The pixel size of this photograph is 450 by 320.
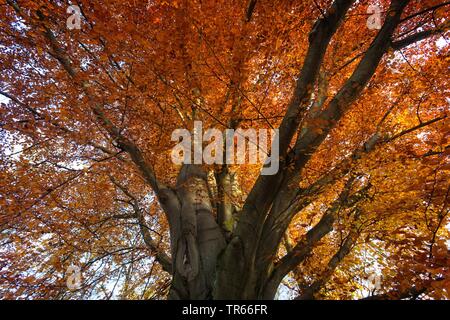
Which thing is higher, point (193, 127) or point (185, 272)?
point (193, 127)

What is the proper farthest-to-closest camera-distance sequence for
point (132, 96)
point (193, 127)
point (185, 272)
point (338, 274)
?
point (338, 274)
point (132, 96)
point (193, 127)
point (185, 272)

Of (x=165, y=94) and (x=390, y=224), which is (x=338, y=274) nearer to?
(x=390, y=224)

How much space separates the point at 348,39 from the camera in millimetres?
8273

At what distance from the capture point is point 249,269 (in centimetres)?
416

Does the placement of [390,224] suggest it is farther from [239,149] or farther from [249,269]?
[249,269]

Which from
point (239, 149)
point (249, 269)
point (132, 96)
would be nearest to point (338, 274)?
point (239, 149)

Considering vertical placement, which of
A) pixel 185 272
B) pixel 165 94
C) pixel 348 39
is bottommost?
pixel 185 272

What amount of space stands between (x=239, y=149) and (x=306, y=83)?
4341mm

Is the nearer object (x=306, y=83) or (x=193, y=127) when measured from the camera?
(x=306, y=83)
